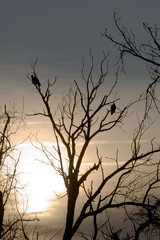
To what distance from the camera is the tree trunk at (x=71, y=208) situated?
10.4 m

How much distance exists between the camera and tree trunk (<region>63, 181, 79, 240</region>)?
10414 millimetres

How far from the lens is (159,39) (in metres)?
6.01

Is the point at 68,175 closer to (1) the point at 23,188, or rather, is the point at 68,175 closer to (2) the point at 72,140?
(2) the point at 72,140

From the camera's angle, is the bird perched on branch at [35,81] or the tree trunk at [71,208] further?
the bird perched on branch at [35,81]

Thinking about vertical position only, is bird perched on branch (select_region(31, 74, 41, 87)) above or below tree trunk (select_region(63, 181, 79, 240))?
above

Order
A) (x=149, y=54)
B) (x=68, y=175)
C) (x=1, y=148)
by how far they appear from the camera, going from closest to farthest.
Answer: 1. (x=149, y=54)
2. (x=68, y=175)
3. (x=1, y=148)

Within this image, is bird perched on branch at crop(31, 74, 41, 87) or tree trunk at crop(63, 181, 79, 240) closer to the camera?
tree trunk at crop(63, 181, 79, 240)

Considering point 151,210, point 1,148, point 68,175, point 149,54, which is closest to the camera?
point 149,54

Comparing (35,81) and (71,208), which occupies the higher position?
(35,81)

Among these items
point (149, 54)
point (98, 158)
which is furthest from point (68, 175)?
point (149, 54)

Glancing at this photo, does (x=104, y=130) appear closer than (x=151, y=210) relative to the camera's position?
No

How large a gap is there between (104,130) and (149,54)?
5.44 m

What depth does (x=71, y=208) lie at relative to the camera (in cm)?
1058

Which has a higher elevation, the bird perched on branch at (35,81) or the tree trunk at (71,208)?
the bird perched on branch at (35,81)
